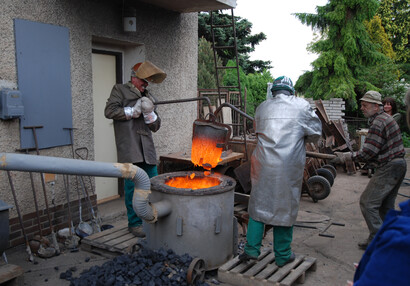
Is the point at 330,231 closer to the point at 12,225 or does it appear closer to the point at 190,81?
the point at 190,81

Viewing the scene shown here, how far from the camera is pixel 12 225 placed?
4527 millimetres

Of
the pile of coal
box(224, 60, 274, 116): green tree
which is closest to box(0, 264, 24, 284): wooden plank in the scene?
the pile of coal

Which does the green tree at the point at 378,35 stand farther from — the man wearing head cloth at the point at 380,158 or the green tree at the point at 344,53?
the man wearing head cloth at the point at 380,158

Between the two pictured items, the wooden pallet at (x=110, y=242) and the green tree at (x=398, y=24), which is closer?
the wooden pallet at (x=110, y=242)

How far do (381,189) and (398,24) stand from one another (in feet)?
99.4

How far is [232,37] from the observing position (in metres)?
20.1

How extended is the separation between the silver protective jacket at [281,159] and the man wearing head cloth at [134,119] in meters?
1.56

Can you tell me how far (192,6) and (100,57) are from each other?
1850 millimetres

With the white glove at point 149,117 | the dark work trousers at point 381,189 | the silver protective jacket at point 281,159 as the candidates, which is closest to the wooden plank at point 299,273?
the silver protective jacket at point 281,159

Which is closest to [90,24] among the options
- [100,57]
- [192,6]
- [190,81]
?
[100,57]

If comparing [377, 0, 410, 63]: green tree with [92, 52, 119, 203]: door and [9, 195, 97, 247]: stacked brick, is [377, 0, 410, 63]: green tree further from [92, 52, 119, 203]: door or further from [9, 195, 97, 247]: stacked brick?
[9, 195, 97, 247]: stacked brick

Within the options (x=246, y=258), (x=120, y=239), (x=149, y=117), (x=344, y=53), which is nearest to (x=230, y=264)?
(x=246, y=258)

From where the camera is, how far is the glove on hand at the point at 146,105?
4668mm

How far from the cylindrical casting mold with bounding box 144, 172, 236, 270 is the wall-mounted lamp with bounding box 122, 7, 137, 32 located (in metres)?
2.80
